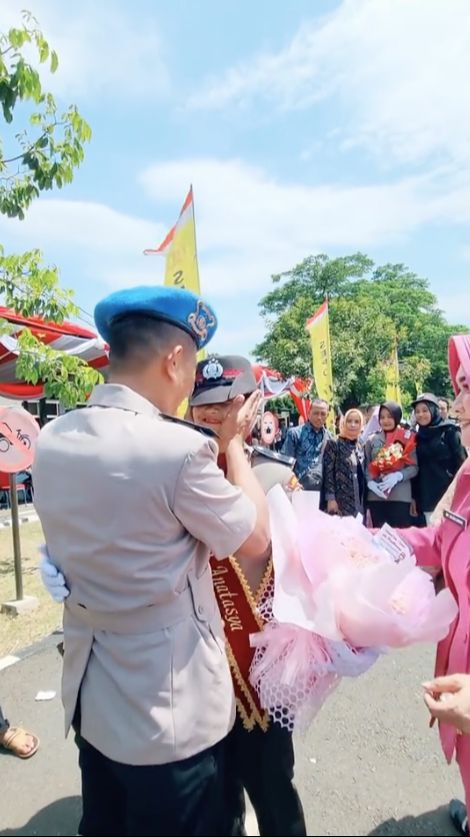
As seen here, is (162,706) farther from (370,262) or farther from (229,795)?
(370,262)

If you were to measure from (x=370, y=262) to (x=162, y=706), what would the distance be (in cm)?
4331

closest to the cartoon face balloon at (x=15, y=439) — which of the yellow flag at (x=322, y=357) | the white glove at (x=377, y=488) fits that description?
the white glove at (x=377, y=488)

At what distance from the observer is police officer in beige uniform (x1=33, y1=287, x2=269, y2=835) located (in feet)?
3.61

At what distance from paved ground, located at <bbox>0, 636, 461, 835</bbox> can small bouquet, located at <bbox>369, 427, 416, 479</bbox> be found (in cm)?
265

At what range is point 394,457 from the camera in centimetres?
568

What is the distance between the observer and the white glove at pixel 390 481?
558cm

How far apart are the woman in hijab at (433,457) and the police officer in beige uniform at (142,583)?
15.6ft

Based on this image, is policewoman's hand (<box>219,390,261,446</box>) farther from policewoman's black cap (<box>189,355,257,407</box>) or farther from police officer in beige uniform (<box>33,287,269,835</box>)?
police officer in beige uniform (<box>33,287,269,835</box>)

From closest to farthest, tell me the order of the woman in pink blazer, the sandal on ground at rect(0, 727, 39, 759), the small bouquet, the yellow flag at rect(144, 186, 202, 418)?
the woman in pink blazer → the sandal on ground at rect(0, 727, 39, 759) → the yellow flag at rect(144, 186, 202, 418) → the small bouquet

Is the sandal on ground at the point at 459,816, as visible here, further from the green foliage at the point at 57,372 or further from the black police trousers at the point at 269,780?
the green foliage at the point at 57,372

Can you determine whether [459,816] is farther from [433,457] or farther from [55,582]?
[433,457]

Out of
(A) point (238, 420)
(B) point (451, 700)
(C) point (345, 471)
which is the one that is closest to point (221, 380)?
(A) point (238, 420)

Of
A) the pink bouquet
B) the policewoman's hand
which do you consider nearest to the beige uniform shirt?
the pink bouquet

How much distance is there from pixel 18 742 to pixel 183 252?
4.09m
